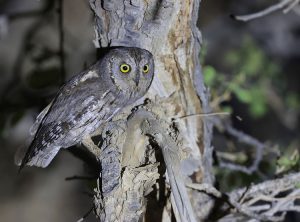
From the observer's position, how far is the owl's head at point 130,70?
140 cm

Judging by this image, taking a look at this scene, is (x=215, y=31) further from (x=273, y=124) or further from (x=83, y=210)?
(x=83, y=210)

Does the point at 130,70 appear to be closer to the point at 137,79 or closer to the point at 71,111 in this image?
the point at 137,79

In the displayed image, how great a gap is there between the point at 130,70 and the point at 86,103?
179 millimetres

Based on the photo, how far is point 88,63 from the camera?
2682 millimetres

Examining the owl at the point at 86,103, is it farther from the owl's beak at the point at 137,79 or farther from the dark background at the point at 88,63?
the dark background at the point at 88,63

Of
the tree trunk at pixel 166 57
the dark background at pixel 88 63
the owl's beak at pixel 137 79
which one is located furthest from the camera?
A: the dark background at pixel 88 63

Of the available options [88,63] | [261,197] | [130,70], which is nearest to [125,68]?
[130,70]

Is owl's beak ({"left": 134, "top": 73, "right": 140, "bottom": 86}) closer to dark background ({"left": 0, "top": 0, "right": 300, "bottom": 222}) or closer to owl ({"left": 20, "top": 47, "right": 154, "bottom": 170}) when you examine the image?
owl ({"left": 20, "top": 47, "right": 154, "bottom": 170})

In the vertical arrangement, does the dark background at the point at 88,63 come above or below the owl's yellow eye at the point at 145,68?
below

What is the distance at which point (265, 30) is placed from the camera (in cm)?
347

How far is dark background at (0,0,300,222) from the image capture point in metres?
2.94

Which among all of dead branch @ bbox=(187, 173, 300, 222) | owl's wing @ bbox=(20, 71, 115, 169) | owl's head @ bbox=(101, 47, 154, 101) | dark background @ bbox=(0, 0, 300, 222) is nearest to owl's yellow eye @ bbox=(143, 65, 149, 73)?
owl's head @ bbox=(101, 47, 154, 101)

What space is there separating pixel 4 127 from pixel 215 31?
6.98ft

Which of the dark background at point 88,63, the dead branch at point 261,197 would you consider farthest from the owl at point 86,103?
the dark background at point 88,63
